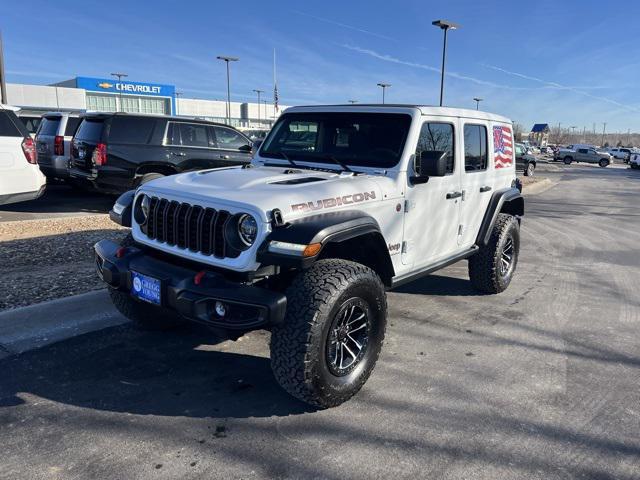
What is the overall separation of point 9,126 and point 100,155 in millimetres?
1470

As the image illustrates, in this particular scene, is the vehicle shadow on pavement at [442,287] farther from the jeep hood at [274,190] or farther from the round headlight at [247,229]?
the round headlight at [247,229]

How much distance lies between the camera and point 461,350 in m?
4.18

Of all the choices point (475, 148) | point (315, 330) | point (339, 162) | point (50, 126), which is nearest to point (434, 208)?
point (339, 162)

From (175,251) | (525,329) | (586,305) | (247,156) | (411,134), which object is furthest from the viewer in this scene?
(247,156)

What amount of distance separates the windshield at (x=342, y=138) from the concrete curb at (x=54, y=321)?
207cm

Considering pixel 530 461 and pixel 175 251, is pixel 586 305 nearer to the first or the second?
pixel 530 461

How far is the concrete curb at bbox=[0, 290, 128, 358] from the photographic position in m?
3.99

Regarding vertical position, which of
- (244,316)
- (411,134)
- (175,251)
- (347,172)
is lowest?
(244,316)

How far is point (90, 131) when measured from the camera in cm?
937

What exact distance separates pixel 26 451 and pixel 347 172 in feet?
9.24

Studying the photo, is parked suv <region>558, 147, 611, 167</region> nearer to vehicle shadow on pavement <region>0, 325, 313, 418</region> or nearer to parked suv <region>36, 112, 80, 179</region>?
parked suv <region>36, 112, 80, 179</region>

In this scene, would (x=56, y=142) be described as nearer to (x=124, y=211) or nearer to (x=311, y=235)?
(x=124, y=211)

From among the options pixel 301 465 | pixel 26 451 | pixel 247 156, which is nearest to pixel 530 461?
pixel 301 465

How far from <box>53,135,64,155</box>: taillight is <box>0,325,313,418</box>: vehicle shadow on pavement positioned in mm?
7949
